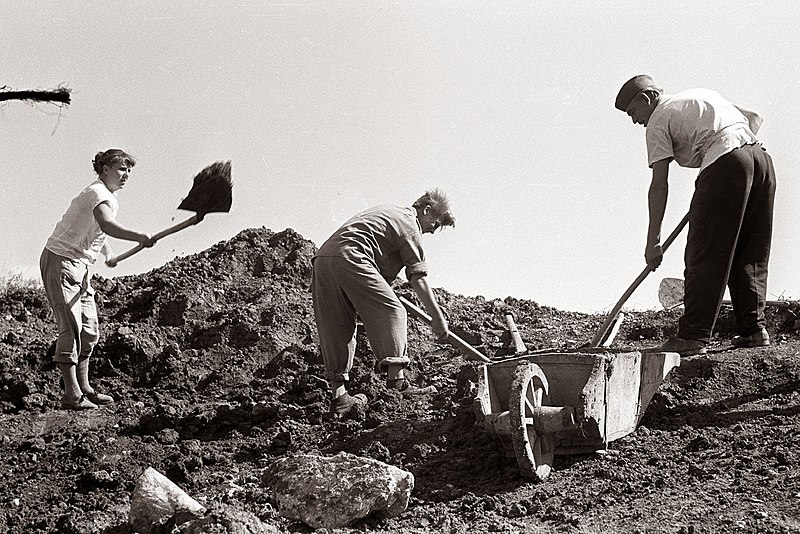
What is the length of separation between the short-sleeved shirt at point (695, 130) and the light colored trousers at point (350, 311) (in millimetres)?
1924

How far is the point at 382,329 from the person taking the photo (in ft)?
19.5

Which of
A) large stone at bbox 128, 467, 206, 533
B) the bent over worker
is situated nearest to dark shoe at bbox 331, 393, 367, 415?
the bent over worker

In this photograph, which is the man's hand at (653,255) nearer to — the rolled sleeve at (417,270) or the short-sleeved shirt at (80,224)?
the rolled sleeve at (417,270)

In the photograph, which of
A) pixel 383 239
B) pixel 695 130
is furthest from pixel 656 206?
pixel 383 239

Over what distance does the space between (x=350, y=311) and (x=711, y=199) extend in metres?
2.42

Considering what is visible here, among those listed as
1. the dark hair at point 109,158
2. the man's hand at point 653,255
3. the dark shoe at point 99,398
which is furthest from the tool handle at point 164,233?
the man's hand at point 653,255

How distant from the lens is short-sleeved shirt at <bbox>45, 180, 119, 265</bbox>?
6168mm

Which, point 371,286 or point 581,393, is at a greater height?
point 371,286

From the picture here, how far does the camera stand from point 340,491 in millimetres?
4156

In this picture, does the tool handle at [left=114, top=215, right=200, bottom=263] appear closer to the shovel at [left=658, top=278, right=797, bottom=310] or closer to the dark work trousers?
the dark work trousers

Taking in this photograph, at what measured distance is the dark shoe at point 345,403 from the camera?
584 cm

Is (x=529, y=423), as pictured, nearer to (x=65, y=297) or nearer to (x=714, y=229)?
(x=714, y=229)

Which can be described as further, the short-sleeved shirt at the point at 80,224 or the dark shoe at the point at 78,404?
the dark shoe at the point at 78,404

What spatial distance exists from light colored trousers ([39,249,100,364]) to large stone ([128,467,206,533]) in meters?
2.09
